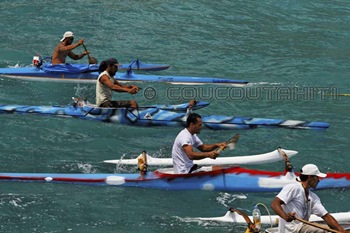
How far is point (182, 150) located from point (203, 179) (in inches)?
29.7

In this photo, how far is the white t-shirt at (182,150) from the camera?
14516 millimetres

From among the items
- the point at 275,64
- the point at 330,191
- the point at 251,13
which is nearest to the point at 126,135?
the point at 330,191

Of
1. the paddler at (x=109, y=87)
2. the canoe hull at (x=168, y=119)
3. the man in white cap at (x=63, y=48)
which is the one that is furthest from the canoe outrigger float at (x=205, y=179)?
the man in white cap at (x=63, y=48)

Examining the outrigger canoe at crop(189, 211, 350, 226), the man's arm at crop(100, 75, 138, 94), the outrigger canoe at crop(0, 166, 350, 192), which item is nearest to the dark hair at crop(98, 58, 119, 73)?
the man's arm at crop(100, 75, 138, 94)

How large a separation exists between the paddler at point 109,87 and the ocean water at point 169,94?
66cm

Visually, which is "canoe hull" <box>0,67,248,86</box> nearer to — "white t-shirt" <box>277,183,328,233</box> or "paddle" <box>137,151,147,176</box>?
"paddle" <box>137,151,147,176</box>

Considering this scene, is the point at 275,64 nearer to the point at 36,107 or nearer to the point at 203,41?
the point at 203,41

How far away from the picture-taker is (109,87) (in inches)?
723

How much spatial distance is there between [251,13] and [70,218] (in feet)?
52.6

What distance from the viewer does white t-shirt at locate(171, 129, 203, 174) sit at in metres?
14.5

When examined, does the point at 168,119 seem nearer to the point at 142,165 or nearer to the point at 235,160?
the point at 235,160

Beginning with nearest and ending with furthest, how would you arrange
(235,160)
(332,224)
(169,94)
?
1. (332,224)
2. (235,160)
3. (169,94)

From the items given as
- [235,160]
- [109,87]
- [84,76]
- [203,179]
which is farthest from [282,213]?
[84,76]

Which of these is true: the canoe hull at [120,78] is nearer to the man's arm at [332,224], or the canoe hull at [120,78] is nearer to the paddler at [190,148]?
the paddler at [190,148]
